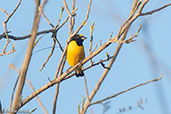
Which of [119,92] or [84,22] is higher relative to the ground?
[84,22]

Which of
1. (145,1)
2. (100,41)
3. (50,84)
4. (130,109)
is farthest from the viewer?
(50,84)

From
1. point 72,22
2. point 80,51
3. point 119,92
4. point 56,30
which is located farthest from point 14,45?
point 80,51

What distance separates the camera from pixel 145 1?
220 centimetres

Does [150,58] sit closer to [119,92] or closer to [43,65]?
[119,92]

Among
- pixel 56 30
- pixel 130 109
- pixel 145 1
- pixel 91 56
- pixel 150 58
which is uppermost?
pixel 56 30

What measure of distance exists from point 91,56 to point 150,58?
131 centimetres

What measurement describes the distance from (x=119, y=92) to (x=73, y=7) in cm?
87

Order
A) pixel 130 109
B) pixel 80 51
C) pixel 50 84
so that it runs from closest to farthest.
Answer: pixel 130 109, pixel 50 84, pixel 80 51

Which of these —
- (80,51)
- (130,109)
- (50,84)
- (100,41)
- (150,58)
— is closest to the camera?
(150,58)

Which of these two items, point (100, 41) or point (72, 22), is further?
point (72, 22)

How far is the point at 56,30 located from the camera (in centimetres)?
265

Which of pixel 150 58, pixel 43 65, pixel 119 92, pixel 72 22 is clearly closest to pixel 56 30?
pixel 72 22

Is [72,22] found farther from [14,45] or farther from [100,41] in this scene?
[14,45]

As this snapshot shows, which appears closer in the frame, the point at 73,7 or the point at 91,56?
the point at 91,56
